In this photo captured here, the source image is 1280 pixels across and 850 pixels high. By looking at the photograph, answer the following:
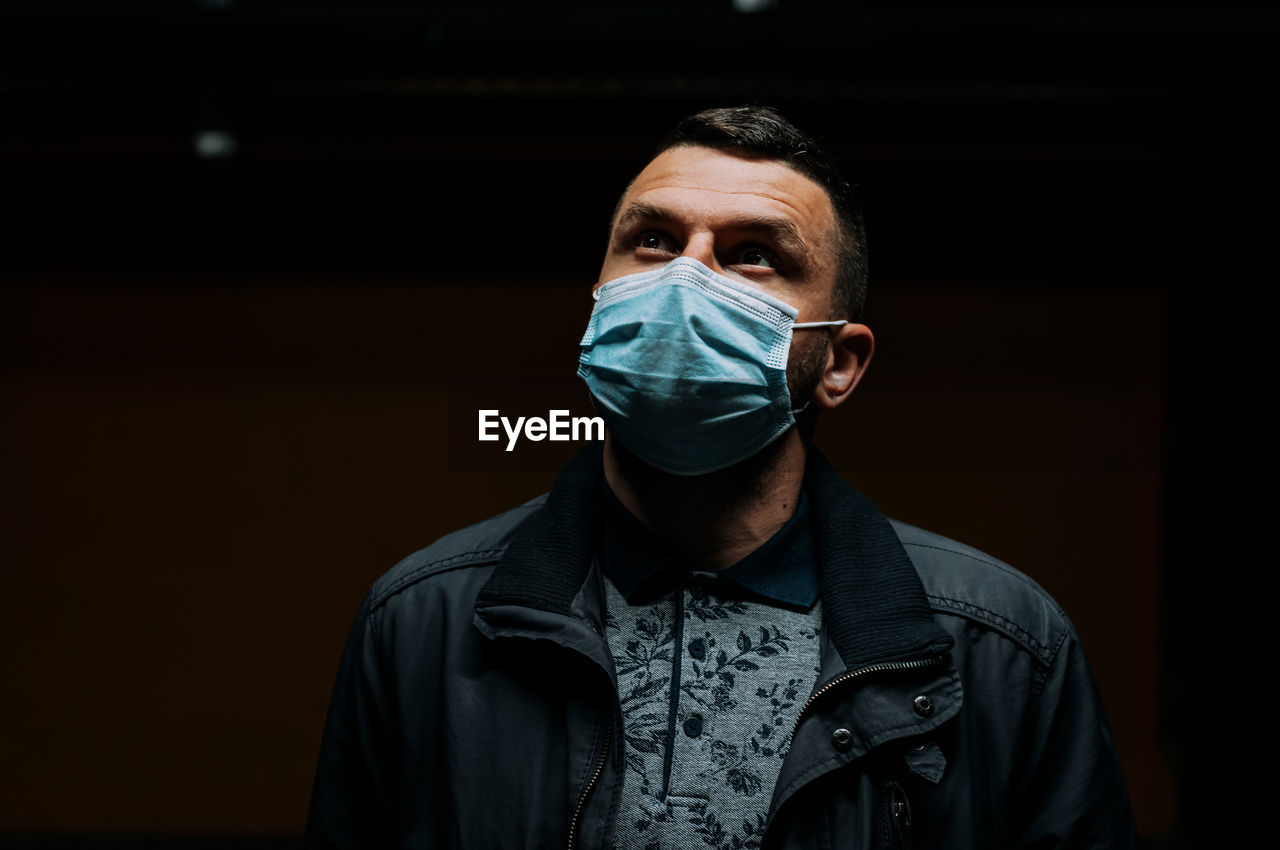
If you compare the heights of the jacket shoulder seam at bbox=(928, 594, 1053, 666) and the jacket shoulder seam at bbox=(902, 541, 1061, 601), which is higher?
the jacket shoulder seam at bbox=(902, 541, 1061, 601)

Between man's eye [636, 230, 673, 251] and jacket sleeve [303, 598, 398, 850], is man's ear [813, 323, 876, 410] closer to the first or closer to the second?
man's eye [636, 230, 673, 251]

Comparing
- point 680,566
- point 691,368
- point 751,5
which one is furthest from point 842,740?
point 751,5

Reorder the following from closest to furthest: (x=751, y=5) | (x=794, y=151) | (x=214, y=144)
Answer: (x=794, y=151), (x=751, y=5), (x=214, y=144)

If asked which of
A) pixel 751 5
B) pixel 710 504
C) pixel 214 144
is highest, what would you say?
pixel 751 5

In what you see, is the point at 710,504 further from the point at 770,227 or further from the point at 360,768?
the point at 360,768

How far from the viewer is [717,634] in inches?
56.2

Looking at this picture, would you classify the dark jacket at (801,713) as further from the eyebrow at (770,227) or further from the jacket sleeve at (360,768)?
the eyebrow at (770,227)

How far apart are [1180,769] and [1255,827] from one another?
0.29m

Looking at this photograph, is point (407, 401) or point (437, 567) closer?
point (437, 567)

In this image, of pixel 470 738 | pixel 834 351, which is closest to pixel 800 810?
pixel 470 738

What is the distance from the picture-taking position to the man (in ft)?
4.38

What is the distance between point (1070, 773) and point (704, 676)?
580 mm

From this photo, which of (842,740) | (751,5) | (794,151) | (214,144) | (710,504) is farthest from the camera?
(214,144)

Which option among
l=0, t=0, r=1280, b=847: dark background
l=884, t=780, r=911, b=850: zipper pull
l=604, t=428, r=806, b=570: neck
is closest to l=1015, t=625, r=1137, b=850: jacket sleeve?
l=884, t=780, r=911, b=850: zipper pull
